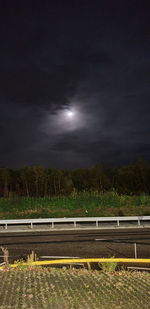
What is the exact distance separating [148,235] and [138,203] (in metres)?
12.4

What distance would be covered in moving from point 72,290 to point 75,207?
24.5m

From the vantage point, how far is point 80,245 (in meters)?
16.7

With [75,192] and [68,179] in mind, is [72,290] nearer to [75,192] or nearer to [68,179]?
[75,192]

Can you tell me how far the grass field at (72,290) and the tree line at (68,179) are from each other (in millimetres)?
57354

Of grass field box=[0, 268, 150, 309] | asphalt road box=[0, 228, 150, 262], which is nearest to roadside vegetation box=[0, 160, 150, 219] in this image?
asphalt road box=[0, 228, 150, 262]

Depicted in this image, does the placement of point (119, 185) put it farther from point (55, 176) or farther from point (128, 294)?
point (128, 294)

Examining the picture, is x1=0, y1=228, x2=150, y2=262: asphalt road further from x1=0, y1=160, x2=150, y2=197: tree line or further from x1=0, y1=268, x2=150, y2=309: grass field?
x1=0, y1=160, x2=150, y2=197: tree line

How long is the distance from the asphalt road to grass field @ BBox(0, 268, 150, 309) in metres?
5.16

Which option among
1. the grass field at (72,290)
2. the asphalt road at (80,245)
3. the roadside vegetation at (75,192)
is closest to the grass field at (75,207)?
the roadside vegetation at (75,192)

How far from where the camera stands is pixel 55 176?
75.8 metres

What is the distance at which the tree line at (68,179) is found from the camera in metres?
68.4

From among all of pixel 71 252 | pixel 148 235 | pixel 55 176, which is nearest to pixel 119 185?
pixel 55 176

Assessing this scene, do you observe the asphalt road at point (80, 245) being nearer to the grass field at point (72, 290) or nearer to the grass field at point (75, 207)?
the grass field at point (72, 290)

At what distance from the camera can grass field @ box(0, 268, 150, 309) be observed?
21.2 feet
